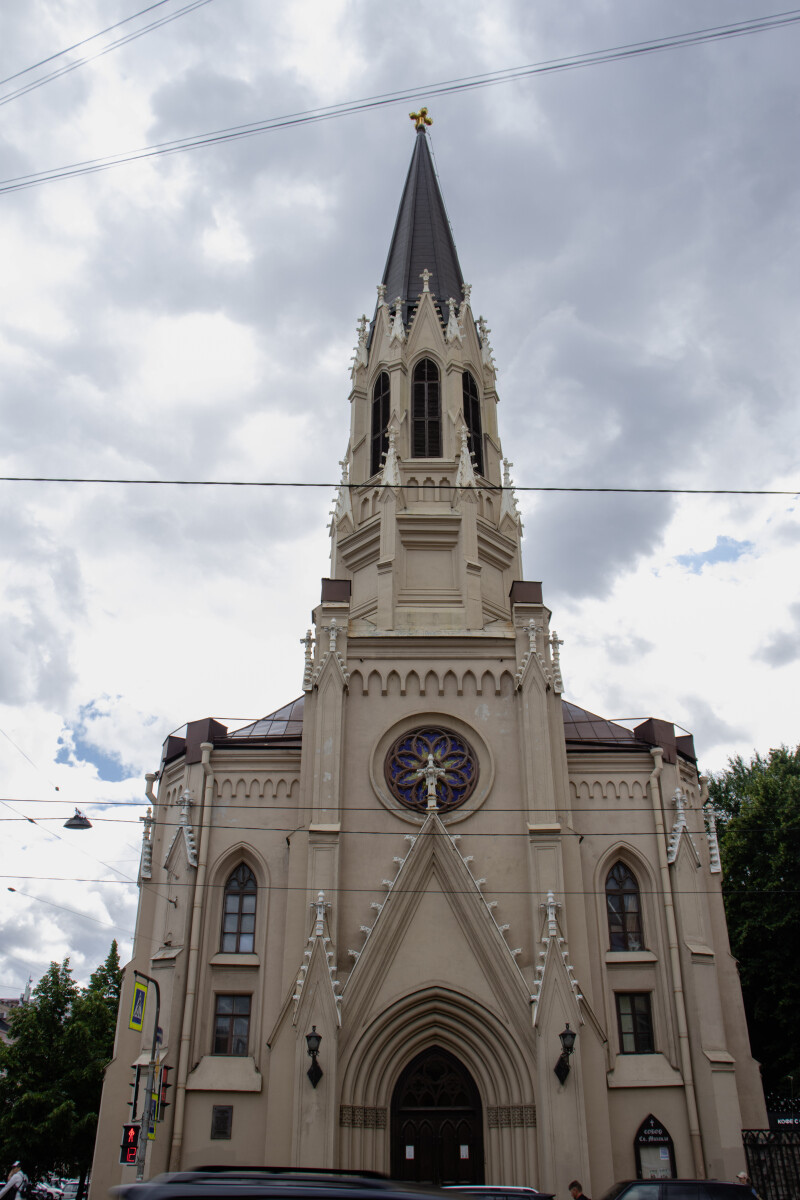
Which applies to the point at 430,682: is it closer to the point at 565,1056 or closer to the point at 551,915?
the point at 551,915

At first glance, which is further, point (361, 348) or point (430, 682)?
point (361, 348)

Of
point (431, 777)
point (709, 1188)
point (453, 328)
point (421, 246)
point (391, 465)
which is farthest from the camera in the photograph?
point (421, 246)

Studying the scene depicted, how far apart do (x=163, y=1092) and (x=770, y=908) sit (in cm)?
1944

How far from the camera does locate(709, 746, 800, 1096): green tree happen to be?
2873 centimetres

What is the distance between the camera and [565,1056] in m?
19.3

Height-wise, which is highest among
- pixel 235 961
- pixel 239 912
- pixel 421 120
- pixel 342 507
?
pixel 421 120

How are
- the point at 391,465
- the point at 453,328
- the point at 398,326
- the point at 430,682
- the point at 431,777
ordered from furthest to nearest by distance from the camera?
the point at 453,328 → the point at 398,326 → the point at 391,465 → the point at 430,682 → the point at 431,777

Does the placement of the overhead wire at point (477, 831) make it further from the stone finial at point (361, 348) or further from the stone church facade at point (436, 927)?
the stone finial at point (361, 348)

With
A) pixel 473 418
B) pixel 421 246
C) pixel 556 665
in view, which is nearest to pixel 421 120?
pixel 421 246

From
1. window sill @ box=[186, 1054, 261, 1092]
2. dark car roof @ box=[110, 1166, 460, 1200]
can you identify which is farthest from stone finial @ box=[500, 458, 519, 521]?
dark car roof @ box=[110, 1166, 460, 1200]

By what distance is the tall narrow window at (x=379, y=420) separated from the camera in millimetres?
31344

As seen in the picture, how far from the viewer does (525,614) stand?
81.9 feet

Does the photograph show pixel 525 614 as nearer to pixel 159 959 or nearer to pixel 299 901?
pixel 299 901

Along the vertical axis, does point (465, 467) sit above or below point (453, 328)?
below
